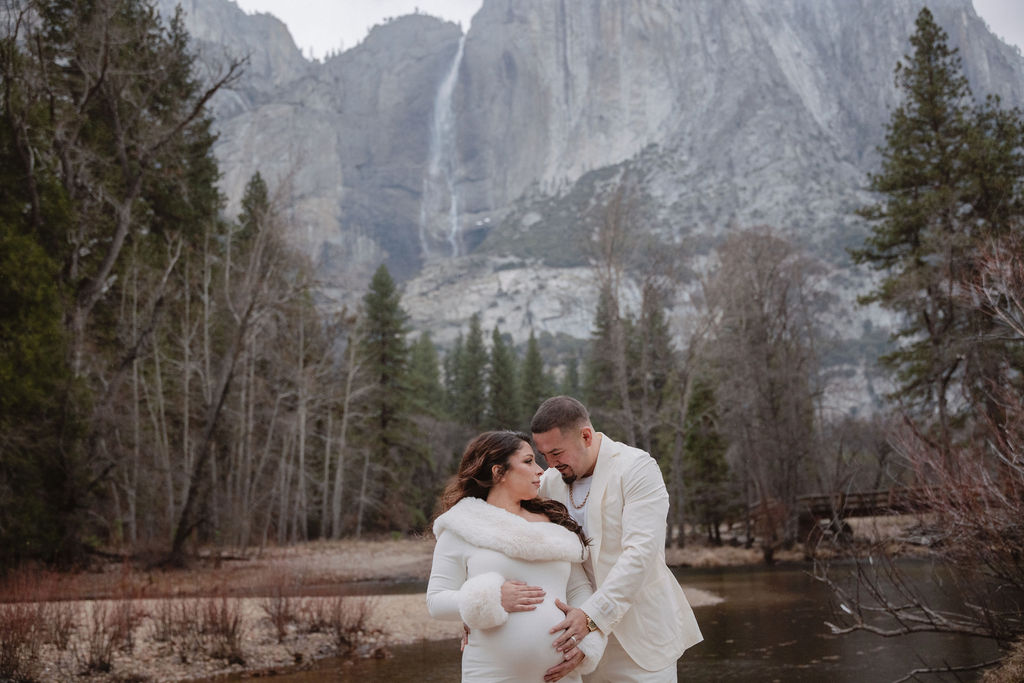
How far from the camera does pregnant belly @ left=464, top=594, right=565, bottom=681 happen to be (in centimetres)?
308

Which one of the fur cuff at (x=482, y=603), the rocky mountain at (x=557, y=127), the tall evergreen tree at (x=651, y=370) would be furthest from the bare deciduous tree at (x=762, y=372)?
the rocky mountain at (x=557, y=127)

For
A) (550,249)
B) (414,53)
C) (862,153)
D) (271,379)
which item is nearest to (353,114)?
(414,53)

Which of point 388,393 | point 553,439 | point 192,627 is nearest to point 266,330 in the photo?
point 388,393

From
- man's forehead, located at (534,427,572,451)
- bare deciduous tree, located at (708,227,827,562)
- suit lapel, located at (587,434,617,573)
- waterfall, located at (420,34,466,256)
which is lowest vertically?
suit lapel, located at (587,434,617,573)

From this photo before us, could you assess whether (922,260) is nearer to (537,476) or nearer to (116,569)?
(116,569)

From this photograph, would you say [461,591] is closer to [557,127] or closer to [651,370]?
[651,370]

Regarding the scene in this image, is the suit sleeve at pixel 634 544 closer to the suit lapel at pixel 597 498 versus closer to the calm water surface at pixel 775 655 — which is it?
the suit lapel at pixel 597 498

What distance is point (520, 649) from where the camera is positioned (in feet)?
10.1

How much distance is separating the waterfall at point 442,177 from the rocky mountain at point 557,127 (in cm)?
30

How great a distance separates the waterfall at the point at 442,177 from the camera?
6206 inches

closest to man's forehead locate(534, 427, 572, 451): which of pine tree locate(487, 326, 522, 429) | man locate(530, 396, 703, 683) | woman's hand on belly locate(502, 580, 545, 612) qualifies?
man locate(530, 396, 703, 683)

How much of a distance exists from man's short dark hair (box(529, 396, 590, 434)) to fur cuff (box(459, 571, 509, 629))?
2.37 ft

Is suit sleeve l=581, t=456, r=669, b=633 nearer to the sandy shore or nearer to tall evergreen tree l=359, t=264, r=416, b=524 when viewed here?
the sandy shore

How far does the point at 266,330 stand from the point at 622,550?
94.5 ft
